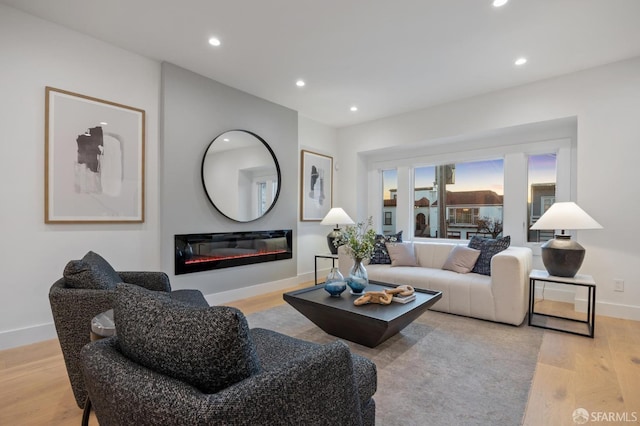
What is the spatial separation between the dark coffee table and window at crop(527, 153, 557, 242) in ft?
7.96

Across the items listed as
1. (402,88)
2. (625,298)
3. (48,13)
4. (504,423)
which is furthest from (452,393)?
(48,13)

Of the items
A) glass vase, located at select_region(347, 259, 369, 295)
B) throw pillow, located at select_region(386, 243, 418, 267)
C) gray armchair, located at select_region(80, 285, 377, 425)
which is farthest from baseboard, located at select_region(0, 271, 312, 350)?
gray armchair, located at select_region(80, 285, 377, 425)

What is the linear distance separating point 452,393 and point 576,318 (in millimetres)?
2308

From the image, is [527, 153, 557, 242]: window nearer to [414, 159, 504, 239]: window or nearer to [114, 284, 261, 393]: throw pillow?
[414, 159, 504, 239]: window

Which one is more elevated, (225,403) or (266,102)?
(266,102)

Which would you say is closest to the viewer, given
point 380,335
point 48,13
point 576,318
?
point 380,335

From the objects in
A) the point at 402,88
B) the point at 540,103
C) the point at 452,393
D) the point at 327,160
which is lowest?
the point at 452,393

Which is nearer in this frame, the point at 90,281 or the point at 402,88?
the point at 90,281

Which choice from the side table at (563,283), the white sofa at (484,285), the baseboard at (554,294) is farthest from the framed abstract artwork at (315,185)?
the baseboard at (554,294)

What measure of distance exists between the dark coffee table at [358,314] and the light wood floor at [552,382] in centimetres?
85

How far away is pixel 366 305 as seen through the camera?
249cm

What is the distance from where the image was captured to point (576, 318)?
3.23 metres

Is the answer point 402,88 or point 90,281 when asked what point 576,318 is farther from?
point 90,281

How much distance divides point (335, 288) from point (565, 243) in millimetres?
2335
